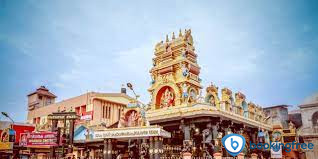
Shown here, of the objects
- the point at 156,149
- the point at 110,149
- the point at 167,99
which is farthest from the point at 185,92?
the point at 110,149

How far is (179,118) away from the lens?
2134 cm

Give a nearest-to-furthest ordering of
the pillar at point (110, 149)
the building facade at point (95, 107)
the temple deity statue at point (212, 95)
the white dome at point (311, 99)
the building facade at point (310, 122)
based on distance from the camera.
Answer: the pillar at point (110, 149), the temple deity statue at point (212, 95), the building facade at point (310, 122), the white dome at point (311, 99), the building facade at point (95, 107)

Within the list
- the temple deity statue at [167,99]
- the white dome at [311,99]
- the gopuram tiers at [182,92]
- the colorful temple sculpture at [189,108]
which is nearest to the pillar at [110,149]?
the colorful temple sculpture at [189,108]

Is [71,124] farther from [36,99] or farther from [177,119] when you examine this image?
[36,99]

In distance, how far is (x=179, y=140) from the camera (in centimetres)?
2598

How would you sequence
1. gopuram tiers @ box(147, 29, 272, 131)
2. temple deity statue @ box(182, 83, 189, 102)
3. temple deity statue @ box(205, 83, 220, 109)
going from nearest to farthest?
1. gopuram tiers @ box(147, 29, 272, 131)
2. temple deity statue @ box(182, 83, 189, 102)
3. temple deity statue @ box(205, 83, 220, 109)

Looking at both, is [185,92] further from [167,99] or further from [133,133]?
[133,133]

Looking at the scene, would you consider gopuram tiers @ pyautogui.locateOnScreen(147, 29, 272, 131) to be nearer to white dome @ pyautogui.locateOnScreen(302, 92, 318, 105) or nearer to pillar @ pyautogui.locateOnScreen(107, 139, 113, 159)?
pillar @ pyautogui.locateOnScreen(107, 139, 113, 159)

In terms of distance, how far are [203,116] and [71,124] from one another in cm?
1284

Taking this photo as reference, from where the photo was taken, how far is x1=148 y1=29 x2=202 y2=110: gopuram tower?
24719mm

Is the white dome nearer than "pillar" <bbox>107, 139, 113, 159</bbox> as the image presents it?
No

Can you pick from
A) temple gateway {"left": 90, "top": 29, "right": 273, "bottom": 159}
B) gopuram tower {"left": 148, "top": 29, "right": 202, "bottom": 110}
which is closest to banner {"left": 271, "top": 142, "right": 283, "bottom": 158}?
temple gateway {"left": 90, "top": 29, "right": 273, "bottom": 159}

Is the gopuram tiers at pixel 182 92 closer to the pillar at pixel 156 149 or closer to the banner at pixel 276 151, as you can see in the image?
the banner at pixel 276 151

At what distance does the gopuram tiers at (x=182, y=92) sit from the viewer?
22.2 m
